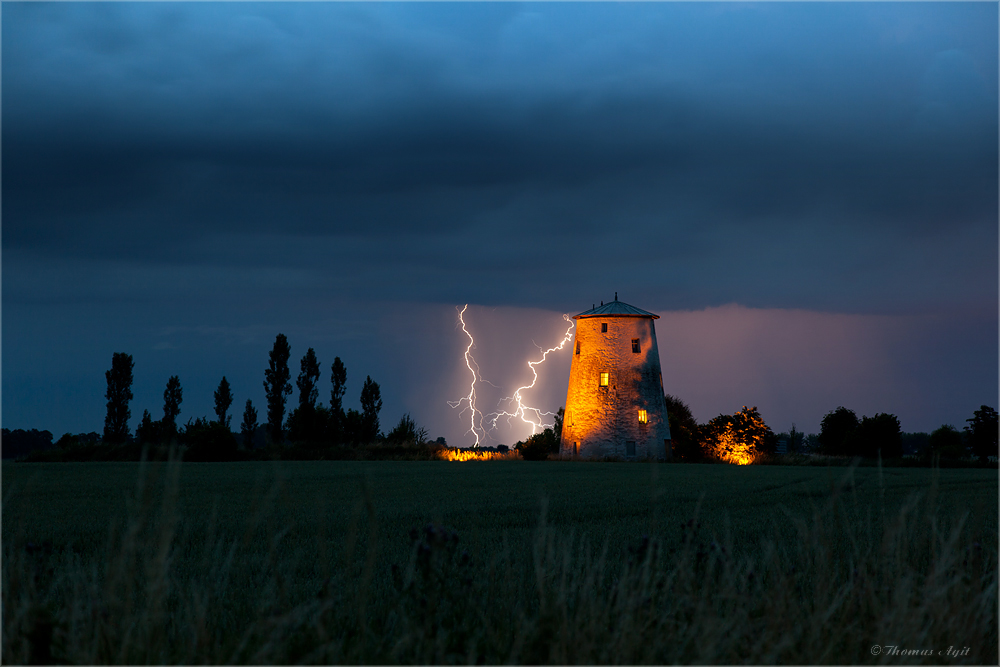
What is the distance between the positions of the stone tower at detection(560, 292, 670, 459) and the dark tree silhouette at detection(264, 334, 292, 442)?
17.8 m

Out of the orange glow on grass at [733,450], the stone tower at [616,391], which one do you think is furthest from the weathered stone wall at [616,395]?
the orange glow on grass at [733,450]

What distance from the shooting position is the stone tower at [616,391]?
134ft

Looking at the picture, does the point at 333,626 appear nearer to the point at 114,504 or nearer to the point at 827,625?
the point at 827,625

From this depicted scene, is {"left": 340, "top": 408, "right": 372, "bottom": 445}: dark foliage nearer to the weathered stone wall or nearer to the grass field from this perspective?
the weathered stone wall

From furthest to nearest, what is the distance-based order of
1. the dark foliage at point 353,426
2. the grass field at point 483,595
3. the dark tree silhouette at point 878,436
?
the dark foliage at point 353,426 → the dark tree silhouette at point 878,436 → the grass field at point 483,595

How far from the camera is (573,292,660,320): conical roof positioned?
41.9m

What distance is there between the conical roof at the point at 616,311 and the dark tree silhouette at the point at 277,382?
729 inches

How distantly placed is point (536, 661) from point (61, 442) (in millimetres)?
34883

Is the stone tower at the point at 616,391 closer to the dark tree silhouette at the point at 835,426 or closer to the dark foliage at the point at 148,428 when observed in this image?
the dark tree silhouette at the point at 835,426

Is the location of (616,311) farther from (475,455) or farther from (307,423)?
(307,423)

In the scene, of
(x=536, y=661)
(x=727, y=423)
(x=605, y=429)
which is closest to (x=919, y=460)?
(x=727, y=423)

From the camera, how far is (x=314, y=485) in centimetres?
1611

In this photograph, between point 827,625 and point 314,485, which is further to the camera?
point 314,485

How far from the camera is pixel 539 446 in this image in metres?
40.9
